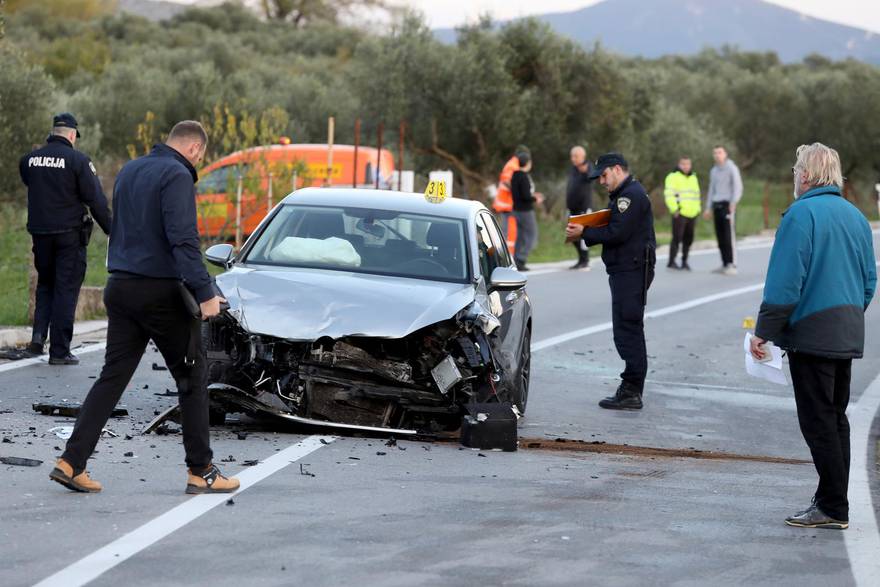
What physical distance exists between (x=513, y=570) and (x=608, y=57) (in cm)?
3193

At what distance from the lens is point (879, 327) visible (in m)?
18.3

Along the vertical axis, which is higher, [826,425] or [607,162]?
[607,162]

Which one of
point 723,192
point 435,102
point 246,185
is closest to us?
point 246,185

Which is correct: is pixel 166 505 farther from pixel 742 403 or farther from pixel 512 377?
pixel 742 403

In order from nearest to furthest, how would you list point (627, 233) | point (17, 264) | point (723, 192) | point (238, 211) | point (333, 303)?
point (333, 303) < point (627, 233) < point (17, 264) < point (238, 211) < point (723, 192)

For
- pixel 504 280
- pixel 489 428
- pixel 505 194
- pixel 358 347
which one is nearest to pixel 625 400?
pixel 504 280

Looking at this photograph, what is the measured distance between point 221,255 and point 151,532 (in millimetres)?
3552

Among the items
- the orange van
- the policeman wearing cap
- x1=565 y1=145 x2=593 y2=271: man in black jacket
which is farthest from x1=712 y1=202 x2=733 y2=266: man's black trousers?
the policeman wearing cap

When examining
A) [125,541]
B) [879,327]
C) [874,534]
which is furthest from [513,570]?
[879,327]

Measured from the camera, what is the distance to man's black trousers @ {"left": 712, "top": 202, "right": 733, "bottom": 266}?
23.5 m

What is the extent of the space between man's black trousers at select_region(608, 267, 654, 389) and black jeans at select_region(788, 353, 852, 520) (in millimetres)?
3950

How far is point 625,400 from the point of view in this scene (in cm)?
1130

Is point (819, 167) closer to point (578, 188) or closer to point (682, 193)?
point (578, 188)

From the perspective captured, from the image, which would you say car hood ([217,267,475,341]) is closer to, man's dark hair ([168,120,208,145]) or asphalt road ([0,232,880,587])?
asphalt road ([0,232,880,587])
